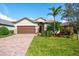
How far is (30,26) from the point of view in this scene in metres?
17.4

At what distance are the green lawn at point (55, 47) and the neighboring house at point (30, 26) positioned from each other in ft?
2.66

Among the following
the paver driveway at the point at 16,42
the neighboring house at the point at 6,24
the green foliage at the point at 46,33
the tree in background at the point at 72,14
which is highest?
the tree in background at the point at 72,14

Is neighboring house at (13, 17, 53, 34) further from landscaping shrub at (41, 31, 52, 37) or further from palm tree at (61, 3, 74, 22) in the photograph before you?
palm tree at (61, 3, 74, 22)

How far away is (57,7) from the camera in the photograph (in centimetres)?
1230

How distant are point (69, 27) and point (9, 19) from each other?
3668 mm

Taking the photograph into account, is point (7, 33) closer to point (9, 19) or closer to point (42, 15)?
point (9, 19)

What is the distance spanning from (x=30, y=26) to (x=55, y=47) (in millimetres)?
6031

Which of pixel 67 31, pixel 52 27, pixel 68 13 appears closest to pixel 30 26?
pixel 52 27

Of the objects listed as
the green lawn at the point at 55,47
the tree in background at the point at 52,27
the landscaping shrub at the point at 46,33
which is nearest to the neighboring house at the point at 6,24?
the green lawn at the point at 55,47

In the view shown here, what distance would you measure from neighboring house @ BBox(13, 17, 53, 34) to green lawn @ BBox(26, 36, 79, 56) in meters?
0.81

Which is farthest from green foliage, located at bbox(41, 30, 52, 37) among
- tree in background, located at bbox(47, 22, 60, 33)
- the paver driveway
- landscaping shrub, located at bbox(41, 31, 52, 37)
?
the paver driveway

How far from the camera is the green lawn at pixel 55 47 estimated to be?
10.3m

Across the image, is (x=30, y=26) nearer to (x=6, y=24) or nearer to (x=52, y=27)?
(x=6, y=24)

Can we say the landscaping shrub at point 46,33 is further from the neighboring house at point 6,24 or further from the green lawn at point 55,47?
the neighboring house at point 6,24
